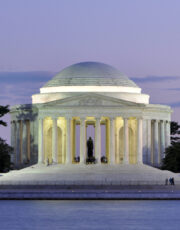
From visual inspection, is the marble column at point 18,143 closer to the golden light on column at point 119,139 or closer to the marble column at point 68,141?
the marble column at point 68,141

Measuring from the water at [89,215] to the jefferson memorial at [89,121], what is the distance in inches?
1556

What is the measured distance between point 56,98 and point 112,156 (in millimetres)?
13207

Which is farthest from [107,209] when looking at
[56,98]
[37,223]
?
[56,98]

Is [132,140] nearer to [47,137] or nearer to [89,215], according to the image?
[47,137]

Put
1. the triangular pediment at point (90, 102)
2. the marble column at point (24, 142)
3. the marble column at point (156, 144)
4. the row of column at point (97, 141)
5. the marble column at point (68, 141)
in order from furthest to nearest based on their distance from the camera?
the marble column at point (24, 142) < the marble column at point (156, 144) < the row of column at point (97, 141) < the marble column at point (68, 141) < the triangular pediment at point (90, 102)

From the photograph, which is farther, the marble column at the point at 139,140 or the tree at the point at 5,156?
the tree at the point at 5,156

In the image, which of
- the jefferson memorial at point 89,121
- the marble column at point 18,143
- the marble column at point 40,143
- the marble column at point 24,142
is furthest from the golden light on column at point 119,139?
the marble column at point 18,143

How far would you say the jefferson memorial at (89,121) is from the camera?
13675 cm

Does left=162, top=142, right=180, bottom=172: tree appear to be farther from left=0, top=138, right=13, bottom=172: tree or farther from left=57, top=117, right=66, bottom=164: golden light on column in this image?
left=0, top=138, right=13, bottom=172: tree

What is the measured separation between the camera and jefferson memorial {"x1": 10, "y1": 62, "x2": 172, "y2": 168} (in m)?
137

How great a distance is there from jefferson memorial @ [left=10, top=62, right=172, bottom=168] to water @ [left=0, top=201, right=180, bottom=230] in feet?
130

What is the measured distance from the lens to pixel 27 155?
14875cm

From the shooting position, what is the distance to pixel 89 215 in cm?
8519

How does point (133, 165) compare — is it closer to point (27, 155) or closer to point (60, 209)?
point (27, 155)
